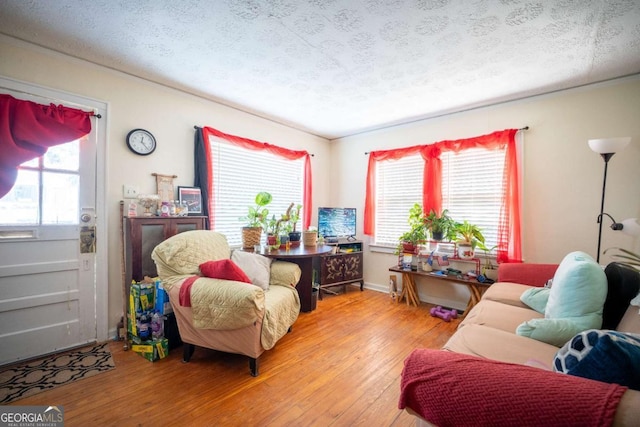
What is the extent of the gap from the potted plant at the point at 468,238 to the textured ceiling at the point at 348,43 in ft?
4.87

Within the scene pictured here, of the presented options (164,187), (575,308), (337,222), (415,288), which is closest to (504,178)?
(415,288)

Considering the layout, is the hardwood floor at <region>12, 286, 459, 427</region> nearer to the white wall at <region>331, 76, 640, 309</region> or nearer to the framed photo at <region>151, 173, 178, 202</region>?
the framed photo at <region>151, 173, 178, 202</region>

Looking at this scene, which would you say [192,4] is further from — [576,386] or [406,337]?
[406,337]

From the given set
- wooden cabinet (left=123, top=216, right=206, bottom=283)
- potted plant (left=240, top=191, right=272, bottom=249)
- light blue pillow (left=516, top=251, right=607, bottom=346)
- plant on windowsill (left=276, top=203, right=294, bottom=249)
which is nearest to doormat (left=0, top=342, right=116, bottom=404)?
wooden cabinet (left=123, top=216, right=206, bottom=283)

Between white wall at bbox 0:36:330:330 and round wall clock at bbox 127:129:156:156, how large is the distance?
49 mm

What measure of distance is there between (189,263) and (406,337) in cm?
209

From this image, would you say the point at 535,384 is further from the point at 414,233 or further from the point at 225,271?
→ the point at 414,233

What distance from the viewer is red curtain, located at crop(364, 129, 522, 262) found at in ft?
9.30

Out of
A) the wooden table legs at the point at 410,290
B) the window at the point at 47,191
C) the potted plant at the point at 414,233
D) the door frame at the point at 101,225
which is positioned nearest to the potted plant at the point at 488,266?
the potted plant at the point at 414,233

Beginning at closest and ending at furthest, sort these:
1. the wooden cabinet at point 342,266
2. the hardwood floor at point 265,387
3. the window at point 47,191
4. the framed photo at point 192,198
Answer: the hardwood floor at point 265,387, the window at point 47,191, the framed photo at point 192,198, the wooden cabinet at point 342,266

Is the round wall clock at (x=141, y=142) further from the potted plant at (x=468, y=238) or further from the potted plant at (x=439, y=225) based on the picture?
the potted plant at (x=468, y=238)

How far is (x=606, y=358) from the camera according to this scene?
774 millimetres

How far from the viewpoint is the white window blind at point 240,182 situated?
10.4ft

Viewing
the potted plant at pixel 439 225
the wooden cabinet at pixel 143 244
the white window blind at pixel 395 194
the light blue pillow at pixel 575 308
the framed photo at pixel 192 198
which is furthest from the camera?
the white window blind at pixel 395 194
